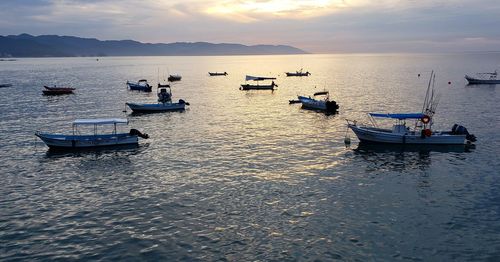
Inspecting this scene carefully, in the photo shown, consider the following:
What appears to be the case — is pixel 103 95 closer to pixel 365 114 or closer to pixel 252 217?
pixel 365 114

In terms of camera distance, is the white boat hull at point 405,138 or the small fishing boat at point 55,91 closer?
the white boat hull at point 405,138

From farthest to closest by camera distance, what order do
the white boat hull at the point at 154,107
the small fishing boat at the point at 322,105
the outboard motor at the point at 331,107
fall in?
the small fishing boat at the point at 322,105
the outboard motor at the point at 331,107
the white boat hull at the point at 154,107

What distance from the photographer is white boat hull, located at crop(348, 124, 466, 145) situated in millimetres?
54422

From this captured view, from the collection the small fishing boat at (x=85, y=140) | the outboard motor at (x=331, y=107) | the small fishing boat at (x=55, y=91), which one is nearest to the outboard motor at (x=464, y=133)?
the outboard motor at (x=331, y=107)

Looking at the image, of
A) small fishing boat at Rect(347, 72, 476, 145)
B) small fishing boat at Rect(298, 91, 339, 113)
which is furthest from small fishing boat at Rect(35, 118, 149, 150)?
small fishing boat at Rect(298, 91, 339, 113)

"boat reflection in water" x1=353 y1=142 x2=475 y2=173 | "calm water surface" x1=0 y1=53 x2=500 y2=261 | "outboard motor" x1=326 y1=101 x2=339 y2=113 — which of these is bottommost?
"calm water surface" x1=0 y1=53 x2=500 y2=261

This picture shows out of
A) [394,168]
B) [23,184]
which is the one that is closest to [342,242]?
[394,168]

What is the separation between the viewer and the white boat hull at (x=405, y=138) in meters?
54.4

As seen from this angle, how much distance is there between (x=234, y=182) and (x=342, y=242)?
14717 mm

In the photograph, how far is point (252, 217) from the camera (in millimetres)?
31391

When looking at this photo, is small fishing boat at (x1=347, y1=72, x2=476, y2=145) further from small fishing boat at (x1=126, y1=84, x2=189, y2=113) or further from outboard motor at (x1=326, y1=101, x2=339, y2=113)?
small fishing boat at (x1=126, y1=84, x2=189, y2=113)

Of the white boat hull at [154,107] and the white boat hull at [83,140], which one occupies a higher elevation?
the white boat hull at [154,107]

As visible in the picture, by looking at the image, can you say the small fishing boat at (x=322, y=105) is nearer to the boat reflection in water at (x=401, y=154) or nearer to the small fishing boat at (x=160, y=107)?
the small fishing boat at (x=160, y=107)

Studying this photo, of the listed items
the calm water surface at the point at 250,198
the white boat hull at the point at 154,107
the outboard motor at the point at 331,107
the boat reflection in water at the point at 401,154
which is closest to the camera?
the calm water surface at the point at 250,198
